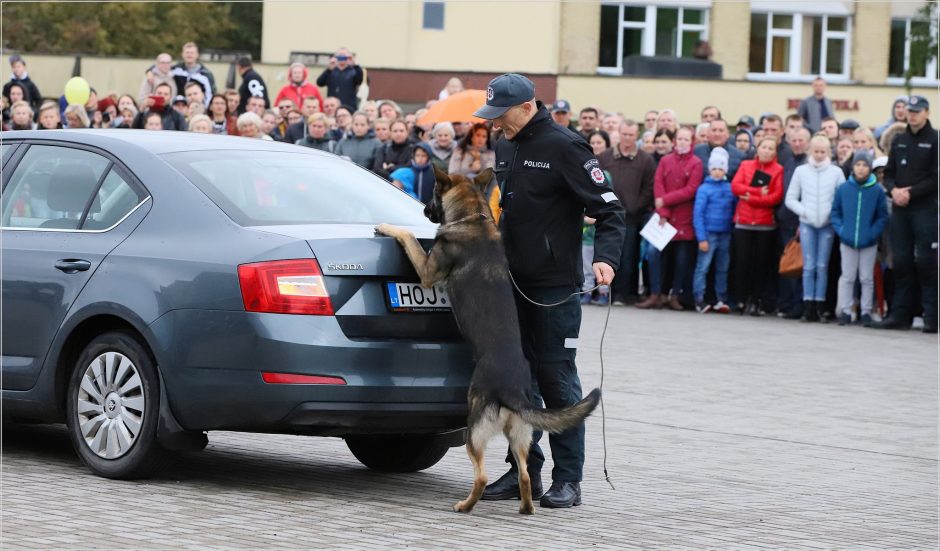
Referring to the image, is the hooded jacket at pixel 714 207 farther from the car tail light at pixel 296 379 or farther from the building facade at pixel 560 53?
the building facade at pixel 560 53

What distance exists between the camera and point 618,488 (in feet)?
26.8

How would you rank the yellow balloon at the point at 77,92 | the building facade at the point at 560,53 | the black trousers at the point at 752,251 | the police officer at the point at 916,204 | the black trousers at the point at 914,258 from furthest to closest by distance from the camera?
the building facade at the point at 560,53, the yellow balloon at the point at 77,92, the black trousers at the point at 752,251, the black trousers at the point at 914,258, the police officer at the point at 916,204

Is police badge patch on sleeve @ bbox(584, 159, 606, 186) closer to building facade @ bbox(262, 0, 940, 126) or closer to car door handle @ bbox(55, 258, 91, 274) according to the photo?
car door handle @ bbox(55, 258, 91, 274)

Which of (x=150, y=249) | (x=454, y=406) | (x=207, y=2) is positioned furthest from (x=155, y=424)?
(x=207, y=2)

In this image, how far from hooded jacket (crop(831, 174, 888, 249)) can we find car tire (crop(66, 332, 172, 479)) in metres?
11.9

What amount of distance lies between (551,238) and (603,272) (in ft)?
1.03

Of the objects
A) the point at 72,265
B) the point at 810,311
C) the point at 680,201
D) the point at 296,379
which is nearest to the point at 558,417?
the point at 296,379

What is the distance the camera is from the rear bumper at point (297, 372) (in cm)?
710

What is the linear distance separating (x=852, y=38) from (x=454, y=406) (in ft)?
146

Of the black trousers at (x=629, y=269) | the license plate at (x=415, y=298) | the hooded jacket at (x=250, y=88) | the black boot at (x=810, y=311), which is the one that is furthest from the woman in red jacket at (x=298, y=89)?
the license plate at (x=415, y=298)

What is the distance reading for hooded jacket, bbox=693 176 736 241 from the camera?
1923cm

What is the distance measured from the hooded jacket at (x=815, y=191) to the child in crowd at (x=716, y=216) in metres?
1.02

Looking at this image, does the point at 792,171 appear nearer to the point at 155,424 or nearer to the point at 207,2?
the point at 155,424

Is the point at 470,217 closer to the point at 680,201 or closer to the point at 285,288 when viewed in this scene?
the point at 285,288
